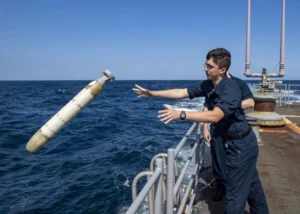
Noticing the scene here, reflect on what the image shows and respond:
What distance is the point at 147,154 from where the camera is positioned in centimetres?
1216

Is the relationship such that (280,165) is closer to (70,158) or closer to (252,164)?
(252,164)

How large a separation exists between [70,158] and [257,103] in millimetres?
7873

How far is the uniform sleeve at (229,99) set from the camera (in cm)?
261

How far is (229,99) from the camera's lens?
2.66 meters

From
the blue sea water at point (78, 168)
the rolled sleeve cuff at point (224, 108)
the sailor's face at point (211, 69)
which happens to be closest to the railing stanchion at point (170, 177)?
the rolled sleeve cuff at point (224, 108)

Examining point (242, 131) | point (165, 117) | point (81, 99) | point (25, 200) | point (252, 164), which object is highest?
point (81, 99)

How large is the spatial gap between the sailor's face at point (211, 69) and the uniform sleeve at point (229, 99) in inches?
8.0

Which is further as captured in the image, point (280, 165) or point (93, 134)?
point (93, 134)

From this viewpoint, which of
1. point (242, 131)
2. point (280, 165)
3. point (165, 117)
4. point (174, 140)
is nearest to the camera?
point (165, 117)

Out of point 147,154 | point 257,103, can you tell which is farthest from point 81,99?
point 147,154

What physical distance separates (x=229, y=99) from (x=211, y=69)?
43 centimetres

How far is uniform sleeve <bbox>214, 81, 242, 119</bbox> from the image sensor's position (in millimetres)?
2605

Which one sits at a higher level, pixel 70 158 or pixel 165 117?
pixel 165 117

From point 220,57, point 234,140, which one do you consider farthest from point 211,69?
point 234,140
